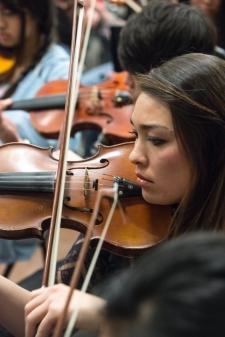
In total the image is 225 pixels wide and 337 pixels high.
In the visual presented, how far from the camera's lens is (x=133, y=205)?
0.84 m

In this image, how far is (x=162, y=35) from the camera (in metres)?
1.07

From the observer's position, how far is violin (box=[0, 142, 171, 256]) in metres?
0.81

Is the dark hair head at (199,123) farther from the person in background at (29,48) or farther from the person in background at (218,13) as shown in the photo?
the person in background at (218,13)

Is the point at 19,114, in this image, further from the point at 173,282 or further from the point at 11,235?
the point at 173,282

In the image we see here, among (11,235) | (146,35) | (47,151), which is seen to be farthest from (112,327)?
(146,35)

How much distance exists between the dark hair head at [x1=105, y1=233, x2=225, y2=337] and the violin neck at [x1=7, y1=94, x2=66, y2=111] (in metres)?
1.11

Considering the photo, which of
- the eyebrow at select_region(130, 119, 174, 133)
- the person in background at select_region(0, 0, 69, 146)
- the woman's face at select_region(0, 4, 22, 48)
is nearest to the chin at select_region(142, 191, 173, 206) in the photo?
the eyebrow at select_region(130, 119, 174, 133)

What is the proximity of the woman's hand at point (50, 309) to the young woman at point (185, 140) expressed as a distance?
0.14 m

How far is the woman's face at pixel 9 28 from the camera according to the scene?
145 cm

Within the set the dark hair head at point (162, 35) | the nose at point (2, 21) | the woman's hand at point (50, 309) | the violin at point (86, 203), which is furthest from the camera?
the nose at point (2, 21)

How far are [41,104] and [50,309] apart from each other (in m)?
Answer: 0.89

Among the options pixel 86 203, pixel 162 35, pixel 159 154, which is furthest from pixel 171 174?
pixel 162 35

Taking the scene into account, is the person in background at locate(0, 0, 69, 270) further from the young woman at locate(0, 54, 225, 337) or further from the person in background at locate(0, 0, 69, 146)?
the young woman at locate(0, 54, 225, 337)

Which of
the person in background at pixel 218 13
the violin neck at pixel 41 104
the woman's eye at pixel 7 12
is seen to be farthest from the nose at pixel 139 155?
the person in background at pixel 218 13
